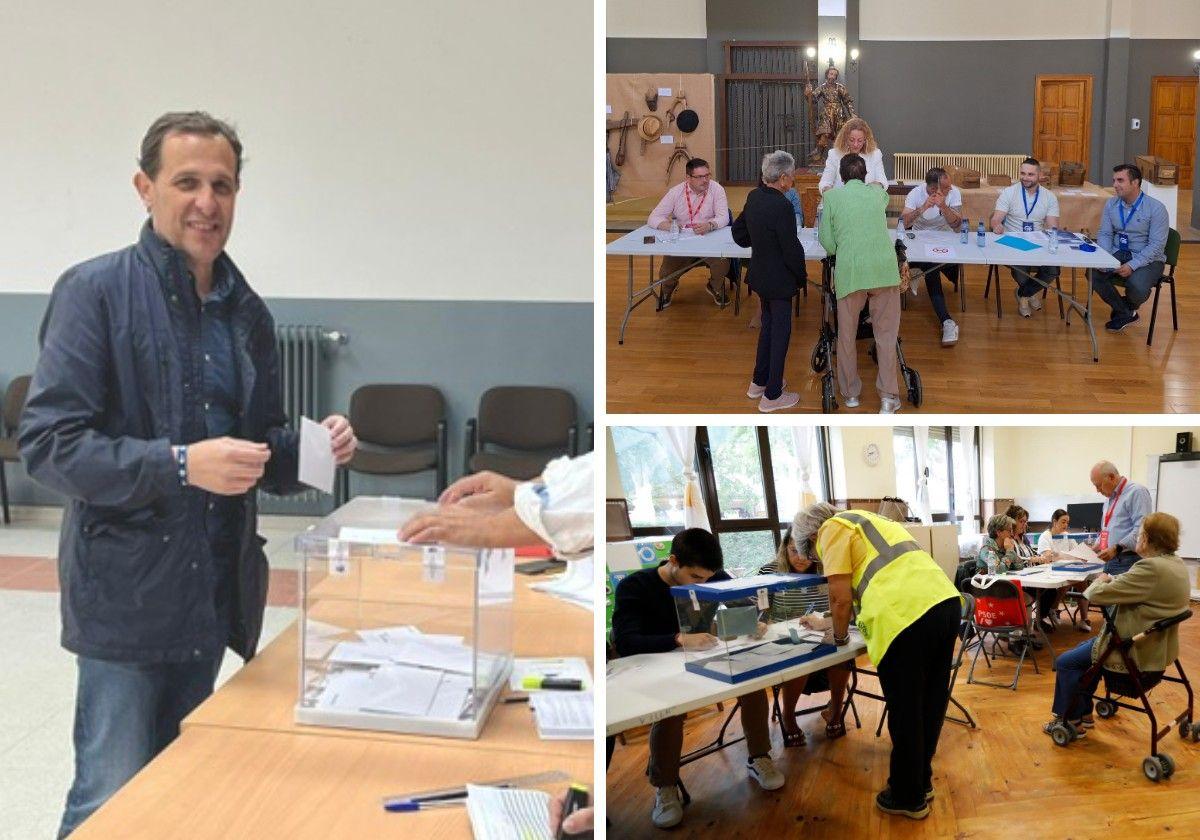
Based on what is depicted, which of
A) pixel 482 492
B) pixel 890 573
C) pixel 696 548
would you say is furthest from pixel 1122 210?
pixel 482 492

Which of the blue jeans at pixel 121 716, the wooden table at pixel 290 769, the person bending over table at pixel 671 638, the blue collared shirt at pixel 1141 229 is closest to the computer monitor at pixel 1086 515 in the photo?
the person bending over table at pixel 671 638

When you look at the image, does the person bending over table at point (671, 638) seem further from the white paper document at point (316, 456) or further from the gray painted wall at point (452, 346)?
the white paper document at point (316, 456)

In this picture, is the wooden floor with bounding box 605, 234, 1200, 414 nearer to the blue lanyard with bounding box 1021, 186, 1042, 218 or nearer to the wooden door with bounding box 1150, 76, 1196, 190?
the blue lanyard with bounding box 1021, 186, 1042, 218

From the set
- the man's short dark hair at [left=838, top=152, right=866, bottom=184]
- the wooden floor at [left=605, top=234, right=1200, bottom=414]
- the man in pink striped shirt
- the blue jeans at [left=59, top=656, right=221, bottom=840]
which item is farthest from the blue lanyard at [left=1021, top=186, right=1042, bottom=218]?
the blue jeans at [left=59, top=656, right=221, bottom=840]

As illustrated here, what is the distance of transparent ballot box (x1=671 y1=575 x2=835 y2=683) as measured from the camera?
7.86 feet

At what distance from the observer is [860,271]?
12.1 feet

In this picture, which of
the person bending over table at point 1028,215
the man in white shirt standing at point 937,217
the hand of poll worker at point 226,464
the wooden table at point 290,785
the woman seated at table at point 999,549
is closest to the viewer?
the wooden table at point 290,785

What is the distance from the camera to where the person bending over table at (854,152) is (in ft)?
11.7

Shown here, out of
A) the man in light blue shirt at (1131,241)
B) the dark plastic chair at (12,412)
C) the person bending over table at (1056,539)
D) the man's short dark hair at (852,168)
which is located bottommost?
A: the person bending over table at (1056,539)

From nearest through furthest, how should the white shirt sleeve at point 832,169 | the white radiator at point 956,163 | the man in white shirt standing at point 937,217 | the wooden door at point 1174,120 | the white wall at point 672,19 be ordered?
the wooden door at point 1174,120, the white wall at point 672,19, the white shirt sleeve at point 832,169, the white radiator at point 956,163, the man in white shirt standing at point 937,217

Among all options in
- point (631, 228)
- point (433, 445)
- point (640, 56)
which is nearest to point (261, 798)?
point (433, 445)

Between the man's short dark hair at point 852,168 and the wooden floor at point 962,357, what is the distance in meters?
0.77

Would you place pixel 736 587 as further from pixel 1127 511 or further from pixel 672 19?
pixel 672 19

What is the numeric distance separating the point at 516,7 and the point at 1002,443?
141cm
